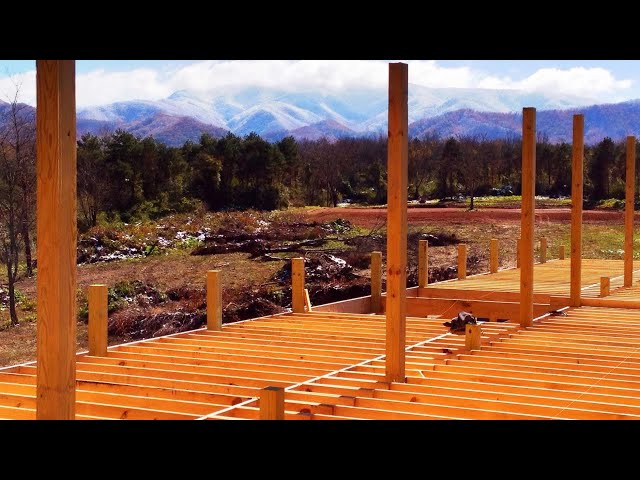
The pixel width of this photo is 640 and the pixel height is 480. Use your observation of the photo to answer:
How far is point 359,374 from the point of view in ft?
18.6

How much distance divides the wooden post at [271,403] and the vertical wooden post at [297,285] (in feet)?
15.1

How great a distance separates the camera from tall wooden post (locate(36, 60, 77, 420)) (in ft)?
11.4

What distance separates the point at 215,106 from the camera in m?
91.2

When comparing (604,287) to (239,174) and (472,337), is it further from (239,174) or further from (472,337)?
(239,174)

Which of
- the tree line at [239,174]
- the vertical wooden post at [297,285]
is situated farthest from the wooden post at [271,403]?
the tree line at [239,174]

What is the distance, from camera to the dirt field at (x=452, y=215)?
921 inches

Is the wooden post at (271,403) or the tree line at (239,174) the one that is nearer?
the wooden post at (271,403)

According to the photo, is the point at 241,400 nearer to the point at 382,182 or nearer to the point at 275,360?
the point at 275,360

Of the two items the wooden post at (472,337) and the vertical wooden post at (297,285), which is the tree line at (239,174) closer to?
the vertical wooden post at (297,285)

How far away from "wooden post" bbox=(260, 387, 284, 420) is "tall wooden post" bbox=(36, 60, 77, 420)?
898mm

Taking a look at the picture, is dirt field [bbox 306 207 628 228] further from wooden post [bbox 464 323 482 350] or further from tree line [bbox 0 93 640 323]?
wooden post [bbox 464 323 482 350]

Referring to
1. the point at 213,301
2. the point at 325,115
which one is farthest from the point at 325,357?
the point at 325,115
